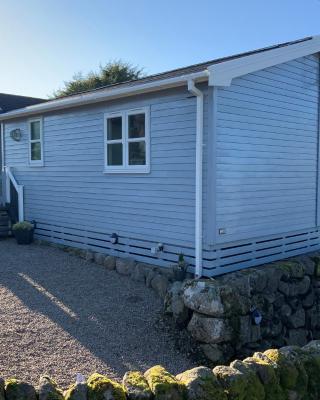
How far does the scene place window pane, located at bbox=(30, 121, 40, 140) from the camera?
1069 cm

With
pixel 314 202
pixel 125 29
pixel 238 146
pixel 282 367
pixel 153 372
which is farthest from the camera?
pixel 125 29

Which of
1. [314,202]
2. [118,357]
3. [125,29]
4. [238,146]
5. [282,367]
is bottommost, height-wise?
[118,357]

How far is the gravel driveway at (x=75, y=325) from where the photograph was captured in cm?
466

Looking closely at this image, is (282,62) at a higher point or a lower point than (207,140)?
higher

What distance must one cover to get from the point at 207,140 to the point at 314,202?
3.50m

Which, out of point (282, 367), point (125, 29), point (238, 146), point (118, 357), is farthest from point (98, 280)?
point (125, 29)

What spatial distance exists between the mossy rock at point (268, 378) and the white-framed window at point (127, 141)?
14.5 ft

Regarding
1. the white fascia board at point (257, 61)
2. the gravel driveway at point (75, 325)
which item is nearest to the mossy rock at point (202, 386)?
the gravel driveway at point (75, 325)

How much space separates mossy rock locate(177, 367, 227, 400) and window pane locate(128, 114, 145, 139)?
495 cm

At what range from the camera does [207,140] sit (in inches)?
259

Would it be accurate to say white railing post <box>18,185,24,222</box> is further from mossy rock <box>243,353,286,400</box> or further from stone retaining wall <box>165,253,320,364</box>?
mossy rock <box>243,353,286,400</box>

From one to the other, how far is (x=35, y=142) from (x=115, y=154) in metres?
3.25

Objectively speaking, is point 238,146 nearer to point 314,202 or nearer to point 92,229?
point 314,202

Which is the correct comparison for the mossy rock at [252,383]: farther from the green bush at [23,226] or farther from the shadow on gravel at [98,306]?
the green bush at [23,226]
